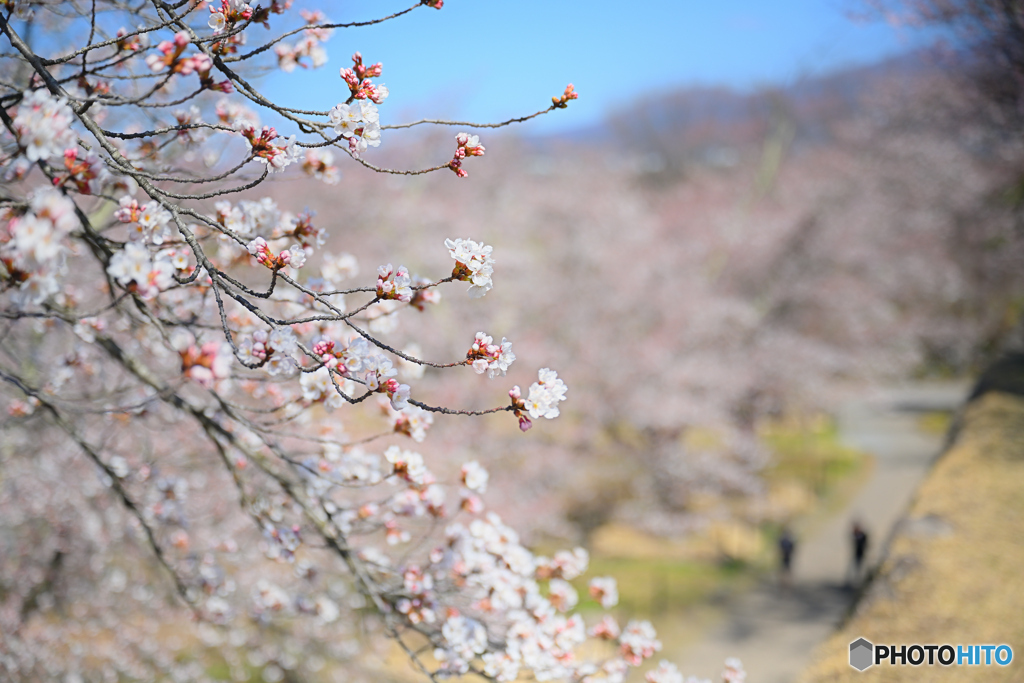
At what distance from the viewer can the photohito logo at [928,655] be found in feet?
14.2

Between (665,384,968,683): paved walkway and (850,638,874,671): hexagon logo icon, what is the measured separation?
1.69 m

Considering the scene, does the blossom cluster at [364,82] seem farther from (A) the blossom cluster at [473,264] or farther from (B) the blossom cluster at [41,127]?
(B) the blossom cluster at [41,127]

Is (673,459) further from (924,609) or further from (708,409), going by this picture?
(924,609)

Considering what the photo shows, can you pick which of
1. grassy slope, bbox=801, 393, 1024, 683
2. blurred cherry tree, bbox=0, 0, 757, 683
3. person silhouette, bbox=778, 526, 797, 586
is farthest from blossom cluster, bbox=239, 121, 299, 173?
person silhouette, bbox=778, 526, 797, 586

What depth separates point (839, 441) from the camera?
719 inches

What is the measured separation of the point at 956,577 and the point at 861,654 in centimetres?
136

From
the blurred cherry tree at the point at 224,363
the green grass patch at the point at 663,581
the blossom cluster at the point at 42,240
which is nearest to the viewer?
the blossom cluster at the point at 42,240

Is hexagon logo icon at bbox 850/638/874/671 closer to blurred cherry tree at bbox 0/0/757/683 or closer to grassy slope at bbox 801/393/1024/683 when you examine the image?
grassy slope at bbox 801/393/1024/683

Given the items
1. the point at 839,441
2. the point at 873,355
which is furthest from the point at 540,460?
the point at 839,441

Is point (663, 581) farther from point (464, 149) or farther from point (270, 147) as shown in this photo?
point (270, 147)

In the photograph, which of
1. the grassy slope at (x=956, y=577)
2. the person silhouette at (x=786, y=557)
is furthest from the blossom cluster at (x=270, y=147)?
the person silhouette at (x=786, y=557)

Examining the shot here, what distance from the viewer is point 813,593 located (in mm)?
10297

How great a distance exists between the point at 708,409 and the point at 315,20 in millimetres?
9933

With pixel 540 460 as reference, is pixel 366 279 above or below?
above
